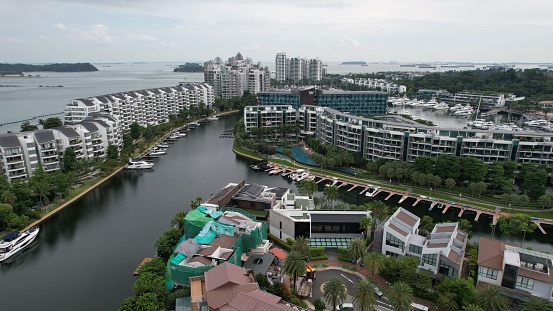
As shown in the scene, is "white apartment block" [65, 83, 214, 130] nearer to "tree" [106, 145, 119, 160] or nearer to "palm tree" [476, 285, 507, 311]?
"tree" [106, 145, 119, 160]

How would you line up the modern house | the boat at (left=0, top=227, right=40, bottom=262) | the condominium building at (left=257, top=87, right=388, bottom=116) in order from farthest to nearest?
the condominium building at (left=257, top=87, right=388, bottom=116)
the boat at (left=0, top=227, right=40, bottom=262)
the modern house

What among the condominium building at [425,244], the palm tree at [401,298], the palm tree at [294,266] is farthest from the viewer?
the condominium building at [425,244]

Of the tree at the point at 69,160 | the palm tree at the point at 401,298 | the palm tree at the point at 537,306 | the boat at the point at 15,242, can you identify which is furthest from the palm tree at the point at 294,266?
the tree at the point at 69,160

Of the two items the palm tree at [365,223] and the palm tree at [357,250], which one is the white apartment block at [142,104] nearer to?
the palm tree at [365,223]

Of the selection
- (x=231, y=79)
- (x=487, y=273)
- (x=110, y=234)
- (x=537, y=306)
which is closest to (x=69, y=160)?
(x=110, y=234)

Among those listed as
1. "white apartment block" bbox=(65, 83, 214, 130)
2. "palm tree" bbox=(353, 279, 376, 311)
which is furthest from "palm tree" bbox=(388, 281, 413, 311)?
"white apartment block" bbox=(65, 83, 214, 130)

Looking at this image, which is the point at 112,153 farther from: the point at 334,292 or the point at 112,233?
the point at 334,292
